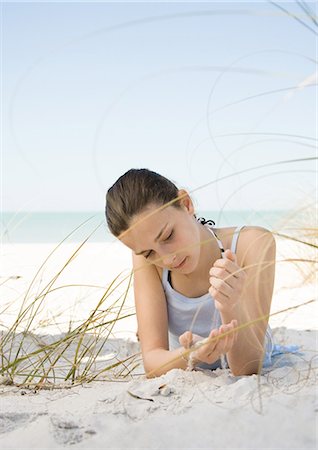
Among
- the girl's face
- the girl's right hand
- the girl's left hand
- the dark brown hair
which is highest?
the dark brown hair

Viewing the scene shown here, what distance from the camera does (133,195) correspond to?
6.46 feet

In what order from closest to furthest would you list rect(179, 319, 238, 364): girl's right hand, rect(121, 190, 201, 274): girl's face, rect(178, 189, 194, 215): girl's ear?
1. rect(179, 319, 238, 364): girl's right hand
2. rect(121, 190, 201, 274): girl's face
3. rect(178, 189, 194, 215): girl's ear

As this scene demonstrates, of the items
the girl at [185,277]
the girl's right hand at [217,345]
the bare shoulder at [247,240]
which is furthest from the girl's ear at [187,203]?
the girl's right hand at [217,345]

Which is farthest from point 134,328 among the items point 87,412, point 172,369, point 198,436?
point 198,436

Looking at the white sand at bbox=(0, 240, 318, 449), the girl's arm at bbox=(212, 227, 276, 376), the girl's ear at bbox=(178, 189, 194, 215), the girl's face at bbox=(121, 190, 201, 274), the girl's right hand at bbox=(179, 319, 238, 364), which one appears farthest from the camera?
the girl's ear at bbox=(178, 189, 194, 215)

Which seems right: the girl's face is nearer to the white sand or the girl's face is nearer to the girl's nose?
the girl's nose

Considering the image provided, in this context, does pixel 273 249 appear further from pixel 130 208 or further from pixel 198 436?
pixel 198 436

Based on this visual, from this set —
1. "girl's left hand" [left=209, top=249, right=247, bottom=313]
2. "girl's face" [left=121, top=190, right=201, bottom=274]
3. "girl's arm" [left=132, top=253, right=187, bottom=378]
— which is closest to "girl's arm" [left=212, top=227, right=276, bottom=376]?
"girl's left hand" [left=209, top=249, right=247, bottom=313]

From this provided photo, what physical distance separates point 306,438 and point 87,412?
538 millimetres

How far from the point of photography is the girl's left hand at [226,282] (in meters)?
1.69

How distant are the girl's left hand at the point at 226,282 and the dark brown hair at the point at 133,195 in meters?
0.34

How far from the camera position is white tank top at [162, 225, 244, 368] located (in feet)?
7.30

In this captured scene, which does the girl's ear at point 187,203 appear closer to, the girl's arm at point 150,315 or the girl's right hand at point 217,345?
the girl's arm at point 150,315

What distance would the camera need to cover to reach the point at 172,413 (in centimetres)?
144
